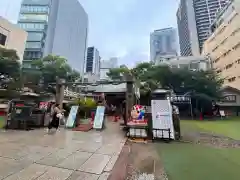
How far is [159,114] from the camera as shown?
627 cm

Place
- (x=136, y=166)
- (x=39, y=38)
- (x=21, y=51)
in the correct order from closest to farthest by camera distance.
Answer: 1. (x=136, y=166)
2. (x=21, y=51)
3. (x=39, y=38)

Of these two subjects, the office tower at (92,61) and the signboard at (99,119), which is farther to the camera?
the office tower at (92,61)

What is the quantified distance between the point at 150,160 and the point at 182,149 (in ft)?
5.47

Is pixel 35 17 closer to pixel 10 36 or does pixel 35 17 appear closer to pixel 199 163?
pixel 10 36

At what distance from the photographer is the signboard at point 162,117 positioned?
596cm

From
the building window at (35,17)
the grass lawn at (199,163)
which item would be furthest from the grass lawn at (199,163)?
the building window at (35,17)

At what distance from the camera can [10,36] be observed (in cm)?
2484

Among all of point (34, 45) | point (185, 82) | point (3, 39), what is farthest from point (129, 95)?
point (34, 45)

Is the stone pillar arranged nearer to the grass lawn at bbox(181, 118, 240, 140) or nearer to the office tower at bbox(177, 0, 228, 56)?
the grass lawn at bbox(181, 118, 240, 140)

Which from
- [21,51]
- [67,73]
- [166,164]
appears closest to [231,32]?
[67,73]

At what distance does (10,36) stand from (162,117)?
97.3 ft

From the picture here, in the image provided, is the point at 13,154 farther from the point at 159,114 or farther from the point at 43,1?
the point at 43,1

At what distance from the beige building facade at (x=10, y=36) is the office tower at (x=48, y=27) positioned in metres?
11.1

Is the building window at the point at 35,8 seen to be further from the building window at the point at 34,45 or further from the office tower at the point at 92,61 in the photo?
the office tower at the point at 92,61
